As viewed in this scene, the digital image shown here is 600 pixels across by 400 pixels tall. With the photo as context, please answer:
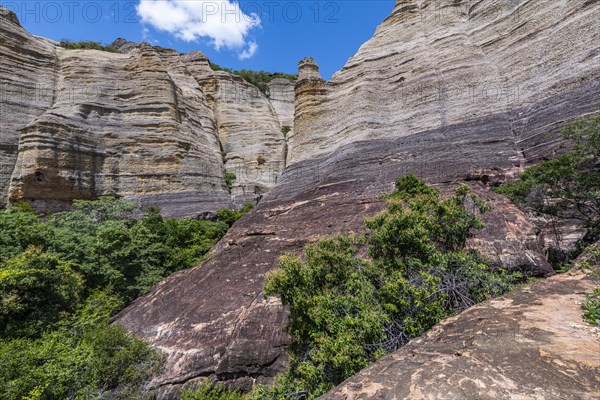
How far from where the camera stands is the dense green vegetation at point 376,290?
18.3 feet

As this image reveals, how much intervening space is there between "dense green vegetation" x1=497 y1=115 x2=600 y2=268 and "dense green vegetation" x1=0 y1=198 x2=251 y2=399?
43.2 ft

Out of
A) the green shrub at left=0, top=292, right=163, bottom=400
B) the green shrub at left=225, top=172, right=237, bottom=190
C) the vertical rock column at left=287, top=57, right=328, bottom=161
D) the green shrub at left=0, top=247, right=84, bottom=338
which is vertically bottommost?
the green shrub at left=0, top=292, right=163, bottom=400

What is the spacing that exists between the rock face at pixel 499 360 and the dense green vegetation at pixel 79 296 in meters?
6.48

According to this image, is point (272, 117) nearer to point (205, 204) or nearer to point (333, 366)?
point (205, 204)

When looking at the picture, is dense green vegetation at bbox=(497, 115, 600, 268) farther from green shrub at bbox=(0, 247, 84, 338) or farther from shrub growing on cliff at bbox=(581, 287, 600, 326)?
green shrub at bbox=(0, 247, 84, 338)

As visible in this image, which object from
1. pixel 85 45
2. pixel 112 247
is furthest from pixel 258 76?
pixel 112 247

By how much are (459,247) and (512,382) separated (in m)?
5.46

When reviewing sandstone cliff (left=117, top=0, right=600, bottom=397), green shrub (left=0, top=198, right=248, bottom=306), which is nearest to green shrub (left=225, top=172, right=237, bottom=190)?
sandstone cliff (left=117, top=0, right=600, bottom=397)

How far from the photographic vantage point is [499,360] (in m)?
3.30

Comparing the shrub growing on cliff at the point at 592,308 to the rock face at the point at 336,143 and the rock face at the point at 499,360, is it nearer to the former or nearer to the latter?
the rock face at the point at 499,360

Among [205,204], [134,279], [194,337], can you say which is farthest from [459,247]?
[205,204]

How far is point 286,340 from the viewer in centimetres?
790

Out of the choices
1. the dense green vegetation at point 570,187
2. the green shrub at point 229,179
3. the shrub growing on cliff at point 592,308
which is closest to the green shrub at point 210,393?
the shrub growing on cliff at point 592,308

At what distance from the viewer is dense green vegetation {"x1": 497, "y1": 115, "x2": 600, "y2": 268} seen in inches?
395
